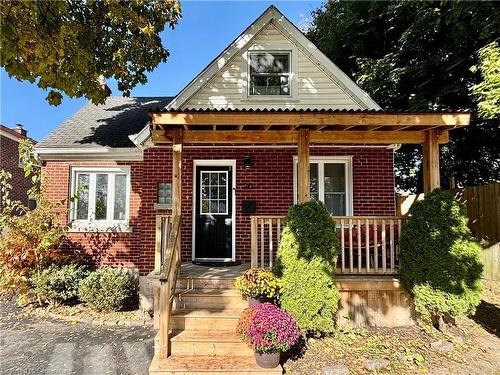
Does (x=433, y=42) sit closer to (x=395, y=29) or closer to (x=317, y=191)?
(x=395, y=29)

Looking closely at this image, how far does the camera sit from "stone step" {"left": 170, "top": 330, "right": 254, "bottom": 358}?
4.76 m

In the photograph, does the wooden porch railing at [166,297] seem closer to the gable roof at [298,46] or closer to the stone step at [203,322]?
the stone step at [203,322]

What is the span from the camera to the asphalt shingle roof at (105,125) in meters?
8.70

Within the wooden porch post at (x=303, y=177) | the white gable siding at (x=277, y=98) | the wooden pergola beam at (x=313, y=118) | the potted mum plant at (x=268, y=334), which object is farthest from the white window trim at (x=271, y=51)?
the potted mum plant at (x=268, y=334)

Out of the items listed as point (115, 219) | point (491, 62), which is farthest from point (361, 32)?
point (115, 219)

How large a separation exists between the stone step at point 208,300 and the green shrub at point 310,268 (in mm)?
872

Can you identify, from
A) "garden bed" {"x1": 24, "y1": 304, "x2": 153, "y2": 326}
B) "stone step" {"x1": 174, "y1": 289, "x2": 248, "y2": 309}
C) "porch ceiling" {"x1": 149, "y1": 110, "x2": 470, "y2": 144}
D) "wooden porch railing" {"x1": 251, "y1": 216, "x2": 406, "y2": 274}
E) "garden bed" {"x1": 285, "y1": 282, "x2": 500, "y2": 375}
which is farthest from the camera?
"garden bed" {"x1": 24, "y1": 304, "x2": 153, "y2": 326}

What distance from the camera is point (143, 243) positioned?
7.97 meters

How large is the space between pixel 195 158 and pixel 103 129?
342cm

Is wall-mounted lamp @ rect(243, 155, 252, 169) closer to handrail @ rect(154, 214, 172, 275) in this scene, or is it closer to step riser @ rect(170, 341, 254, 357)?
handrail @ rect(154, 214, 172, 275)

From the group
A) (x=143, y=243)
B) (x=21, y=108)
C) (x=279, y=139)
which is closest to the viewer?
(x=279, y=139)

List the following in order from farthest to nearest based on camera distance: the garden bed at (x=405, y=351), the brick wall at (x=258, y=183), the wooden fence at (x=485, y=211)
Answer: the wooden fence at (x=485, y=211) → the brick wall at (x=258, y=183) → the garden bed at (x=405, y=351)

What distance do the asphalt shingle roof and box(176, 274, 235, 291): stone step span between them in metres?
4.26

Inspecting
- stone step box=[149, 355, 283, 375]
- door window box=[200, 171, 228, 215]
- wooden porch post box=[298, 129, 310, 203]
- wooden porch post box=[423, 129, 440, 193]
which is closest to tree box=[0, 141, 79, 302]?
door window box=[200, 171, 228, 215]
